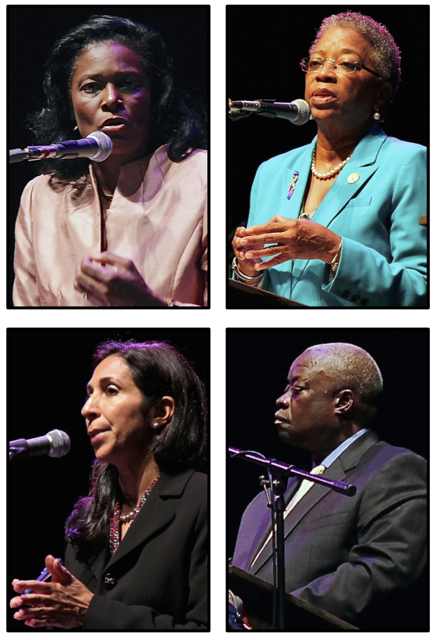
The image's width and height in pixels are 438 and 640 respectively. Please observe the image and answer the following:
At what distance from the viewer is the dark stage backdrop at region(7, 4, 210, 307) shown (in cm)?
384

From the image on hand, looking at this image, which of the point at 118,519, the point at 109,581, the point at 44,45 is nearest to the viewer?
the point at 109,581

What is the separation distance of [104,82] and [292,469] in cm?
139

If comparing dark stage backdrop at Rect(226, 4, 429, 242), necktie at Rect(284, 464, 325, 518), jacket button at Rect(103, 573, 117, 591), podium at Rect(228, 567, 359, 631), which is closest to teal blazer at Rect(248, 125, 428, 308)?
dark stage backdrop at Rect(226, 4, 429, 242)

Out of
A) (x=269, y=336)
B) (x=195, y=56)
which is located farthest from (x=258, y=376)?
(x=195, y=56)

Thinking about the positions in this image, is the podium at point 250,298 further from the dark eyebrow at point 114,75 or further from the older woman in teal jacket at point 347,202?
the dark eyebrow at point 114,75

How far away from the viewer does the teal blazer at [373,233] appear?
3.64 metres

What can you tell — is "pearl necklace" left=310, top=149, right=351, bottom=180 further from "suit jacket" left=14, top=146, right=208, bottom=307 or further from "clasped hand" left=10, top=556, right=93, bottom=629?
"clasped hand" left=10, top=556, right=93, bottom=629

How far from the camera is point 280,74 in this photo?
12.5 ft

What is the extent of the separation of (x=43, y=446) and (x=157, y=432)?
37 centimetres

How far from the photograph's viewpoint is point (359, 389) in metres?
3.73

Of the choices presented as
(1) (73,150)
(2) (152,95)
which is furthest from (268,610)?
(2) (152,95)

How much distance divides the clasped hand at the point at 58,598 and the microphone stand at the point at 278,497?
0.58m

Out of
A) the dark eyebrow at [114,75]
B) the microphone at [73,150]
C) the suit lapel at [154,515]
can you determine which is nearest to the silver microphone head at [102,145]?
the microphone at [73,150]

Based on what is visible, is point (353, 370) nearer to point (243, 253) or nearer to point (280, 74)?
point (243, 253)
